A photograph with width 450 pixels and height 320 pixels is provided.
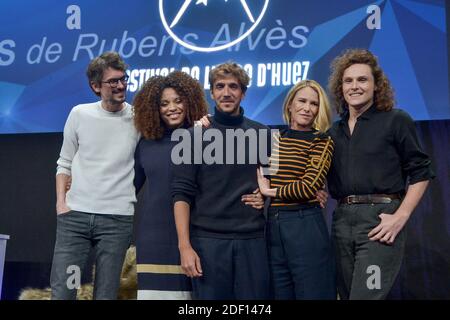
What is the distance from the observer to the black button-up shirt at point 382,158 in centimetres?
209

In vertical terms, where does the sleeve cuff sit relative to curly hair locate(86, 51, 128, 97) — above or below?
below

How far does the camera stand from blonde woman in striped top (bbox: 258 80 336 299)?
6.79 feet

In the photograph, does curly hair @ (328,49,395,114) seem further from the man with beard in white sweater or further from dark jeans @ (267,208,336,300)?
the man with beard in white sweater

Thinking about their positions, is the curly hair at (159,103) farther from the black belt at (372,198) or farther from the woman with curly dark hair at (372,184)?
the black belt at (372,198)

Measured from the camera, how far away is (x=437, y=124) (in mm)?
3475

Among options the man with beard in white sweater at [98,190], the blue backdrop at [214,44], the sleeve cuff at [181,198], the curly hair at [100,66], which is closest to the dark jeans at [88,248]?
the man with beard in white sweater at [98,190]

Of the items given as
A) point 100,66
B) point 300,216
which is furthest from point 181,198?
point 100,66

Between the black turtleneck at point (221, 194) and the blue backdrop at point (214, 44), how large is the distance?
1.33 metres

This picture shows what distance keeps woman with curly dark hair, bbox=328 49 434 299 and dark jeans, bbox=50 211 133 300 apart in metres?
0.81

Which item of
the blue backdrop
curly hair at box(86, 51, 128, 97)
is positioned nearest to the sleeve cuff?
curly hair at box(86, 51, 128, 97)

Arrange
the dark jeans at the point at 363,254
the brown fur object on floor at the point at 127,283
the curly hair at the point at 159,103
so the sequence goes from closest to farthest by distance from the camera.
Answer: the dark jeans at the point at 363,254 < the curly hair at the point at 159,103 < the brown fur object on floor at the point at 127,283

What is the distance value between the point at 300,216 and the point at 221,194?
0.28 m

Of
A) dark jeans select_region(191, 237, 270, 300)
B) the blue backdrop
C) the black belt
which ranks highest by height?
the blue backdrop
